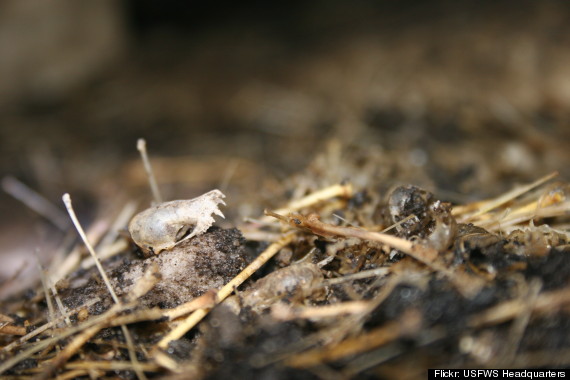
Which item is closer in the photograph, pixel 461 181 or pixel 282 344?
pixel 282 344

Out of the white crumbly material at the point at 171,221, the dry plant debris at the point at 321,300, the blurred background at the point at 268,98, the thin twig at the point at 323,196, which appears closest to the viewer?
the dry plant debris at the point at 321,300

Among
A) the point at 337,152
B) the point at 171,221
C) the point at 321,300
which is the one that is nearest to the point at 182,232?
the point at 171,221

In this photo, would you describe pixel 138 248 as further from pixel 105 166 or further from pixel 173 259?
pixel 105 166

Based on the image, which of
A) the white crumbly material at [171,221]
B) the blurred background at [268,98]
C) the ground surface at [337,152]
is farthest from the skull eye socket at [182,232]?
the blurred background at [268,98]

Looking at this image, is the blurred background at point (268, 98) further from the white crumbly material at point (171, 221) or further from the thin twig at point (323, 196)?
the white crumbly material at point (171, 221)

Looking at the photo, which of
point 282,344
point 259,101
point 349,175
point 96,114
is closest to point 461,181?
point 349,175

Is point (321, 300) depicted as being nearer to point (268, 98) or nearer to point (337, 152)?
point (337, 152)
